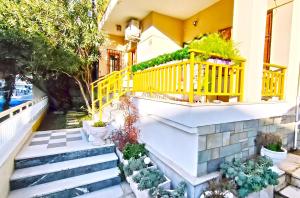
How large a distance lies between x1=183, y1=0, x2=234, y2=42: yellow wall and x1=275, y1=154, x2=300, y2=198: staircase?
12.5 feet

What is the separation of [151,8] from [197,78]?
4363 millimetres

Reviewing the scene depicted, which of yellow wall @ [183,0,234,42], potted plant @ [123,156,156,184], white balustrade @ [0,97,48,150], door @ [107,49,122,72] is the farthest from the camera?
door @ [107,49,122,72]

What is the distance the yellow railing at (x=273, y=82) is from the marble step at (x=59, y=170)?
3.31 m

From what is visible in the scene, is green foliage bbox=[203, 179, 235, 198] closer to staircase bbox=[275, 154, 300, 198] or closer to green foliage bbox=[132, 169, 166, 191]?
green foliage bbox=[132, 169, 166, 191]

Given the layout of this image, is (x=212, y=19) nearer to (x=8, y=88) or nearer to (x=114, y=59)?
(x=114, y=59)

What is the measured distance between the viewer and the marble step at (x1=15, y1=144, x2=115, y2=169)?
3.14m

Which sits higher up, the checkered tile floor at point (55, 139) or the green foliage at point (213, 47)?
the green foliage at point (213, 47)

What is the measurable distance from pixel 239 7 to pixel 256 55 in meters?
0.95

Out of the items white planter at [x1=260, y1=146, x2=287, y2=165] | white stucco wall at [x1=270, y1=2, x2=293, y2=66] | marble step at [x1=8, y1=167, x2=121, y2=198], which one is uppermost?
white stucco wall at [x1=270, y1=2, x2=293, y2=66]

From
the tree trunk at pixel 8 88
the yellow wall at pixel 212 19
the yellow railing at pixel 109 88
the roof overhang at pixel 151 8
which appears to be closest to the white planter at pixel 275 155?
the yellow railing at pixel 109 88

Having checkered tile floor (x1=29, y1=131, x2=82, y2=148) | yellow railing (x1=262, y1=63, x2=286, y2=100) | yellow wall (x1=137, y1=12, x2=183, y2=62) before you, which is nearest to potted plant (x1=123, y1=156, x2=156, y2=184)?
checkered tile floor (x1=29, y1=131, x2=82, y2=148)

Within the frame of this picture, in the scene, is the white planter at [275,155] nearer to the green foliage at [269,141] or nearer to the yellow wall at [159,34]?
the green foliage at [269,141]

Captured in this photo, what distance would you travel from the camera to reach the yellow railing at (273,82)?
3.36m

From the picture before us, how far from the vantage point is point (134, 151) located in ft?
11.4
